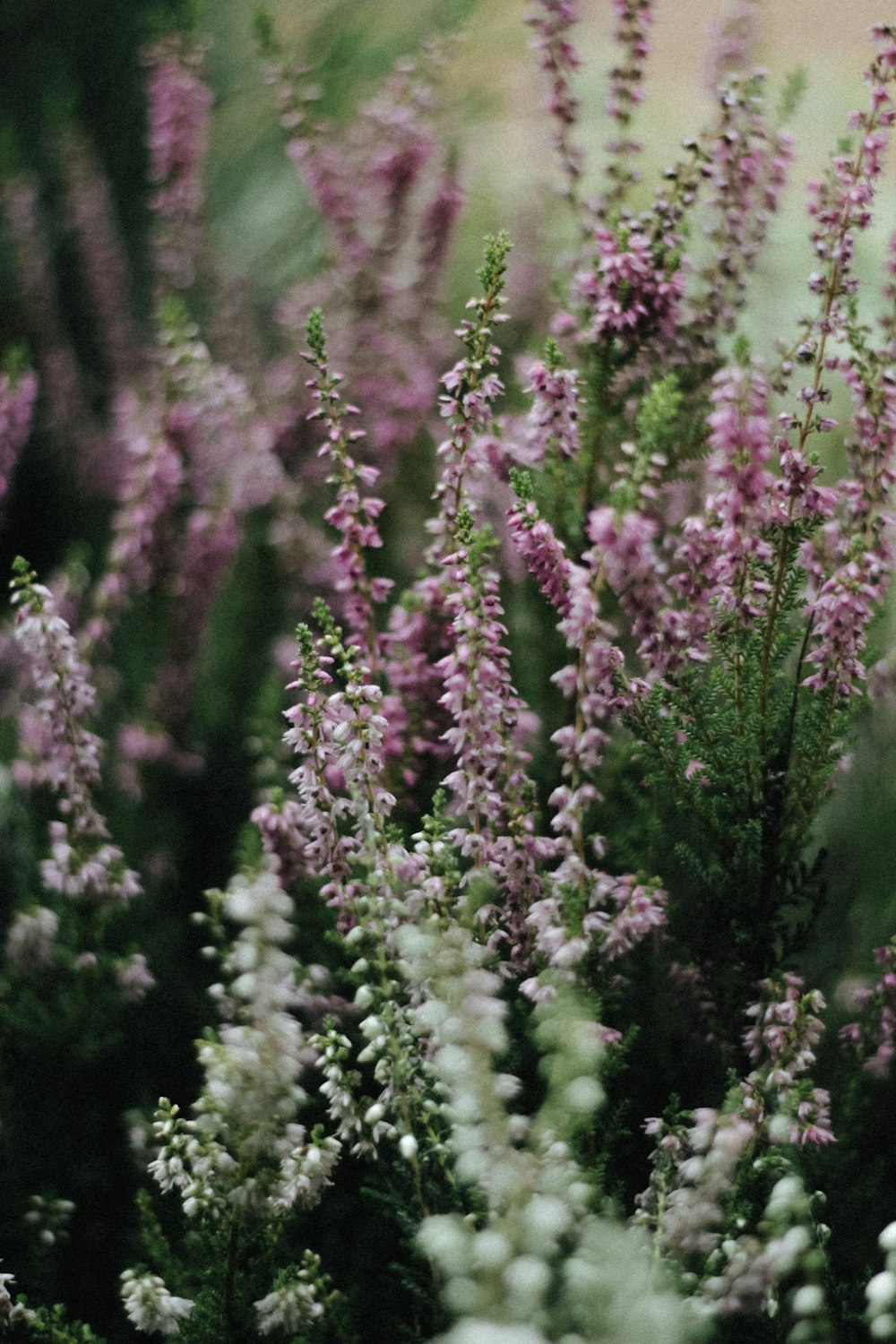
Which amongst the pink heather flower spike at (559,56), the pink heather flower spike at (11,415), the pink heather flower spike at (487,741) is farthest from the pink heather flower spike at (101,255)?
the pink heather flower spike at (487,741)

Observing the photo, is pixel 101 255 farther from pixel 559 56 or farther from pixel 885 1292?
pixel 885 1292

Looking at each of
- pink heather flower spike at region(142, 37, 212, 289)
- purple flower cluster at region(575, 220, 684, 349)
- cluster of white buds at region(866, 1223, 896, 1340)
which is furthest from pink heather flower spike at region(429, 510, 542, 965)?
pink heather flower spike at region(142, 37, 212, 289)

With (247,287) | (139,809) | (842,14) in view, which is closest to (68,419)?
(247,287)

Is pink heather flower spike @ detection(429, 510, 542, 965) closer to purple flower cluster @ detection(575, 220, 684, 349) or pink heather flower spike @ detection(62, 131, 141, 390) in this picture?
purple flower cluster @ detection(575, 220, 684, 349)

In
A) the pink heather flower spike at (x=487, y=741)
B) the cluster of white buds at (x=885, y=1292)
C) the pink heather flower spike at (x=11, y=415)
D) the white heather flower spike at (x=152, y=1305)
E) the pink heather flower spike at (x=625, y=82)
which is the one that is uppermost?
the pink heather flower spike at (x=625, y=82)

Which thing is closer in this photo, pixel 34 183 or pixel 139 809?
pixel 139 809

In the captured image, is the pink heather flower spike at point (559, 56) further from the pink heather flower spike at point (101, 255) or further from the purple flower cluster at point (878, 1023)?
the pink heather flower spike at point (101, 255)

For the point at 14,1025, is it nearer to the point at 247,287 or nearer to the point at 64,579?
the point at 64,579

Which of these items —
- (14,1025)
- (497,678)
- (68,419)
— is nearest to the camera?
(497,678)

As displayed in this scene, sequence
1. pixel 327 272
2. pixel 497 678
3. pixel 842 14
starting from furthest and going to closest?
pixel 842 14 → pixel 327 272 → pixel 497 678

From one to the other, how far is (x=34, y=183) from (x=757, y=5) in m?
1.86

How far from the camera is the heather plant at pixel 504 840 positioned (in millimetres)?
1020

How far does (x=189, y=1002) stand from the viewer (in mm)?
1701

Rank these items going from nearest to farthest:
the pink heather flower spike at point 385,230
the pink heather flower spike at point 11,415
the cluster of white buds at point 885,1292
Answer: the cluster of white buds at point 885,1292
the pink heather flower spike at point 11,415
the pink heather flower spike at point 385,230
